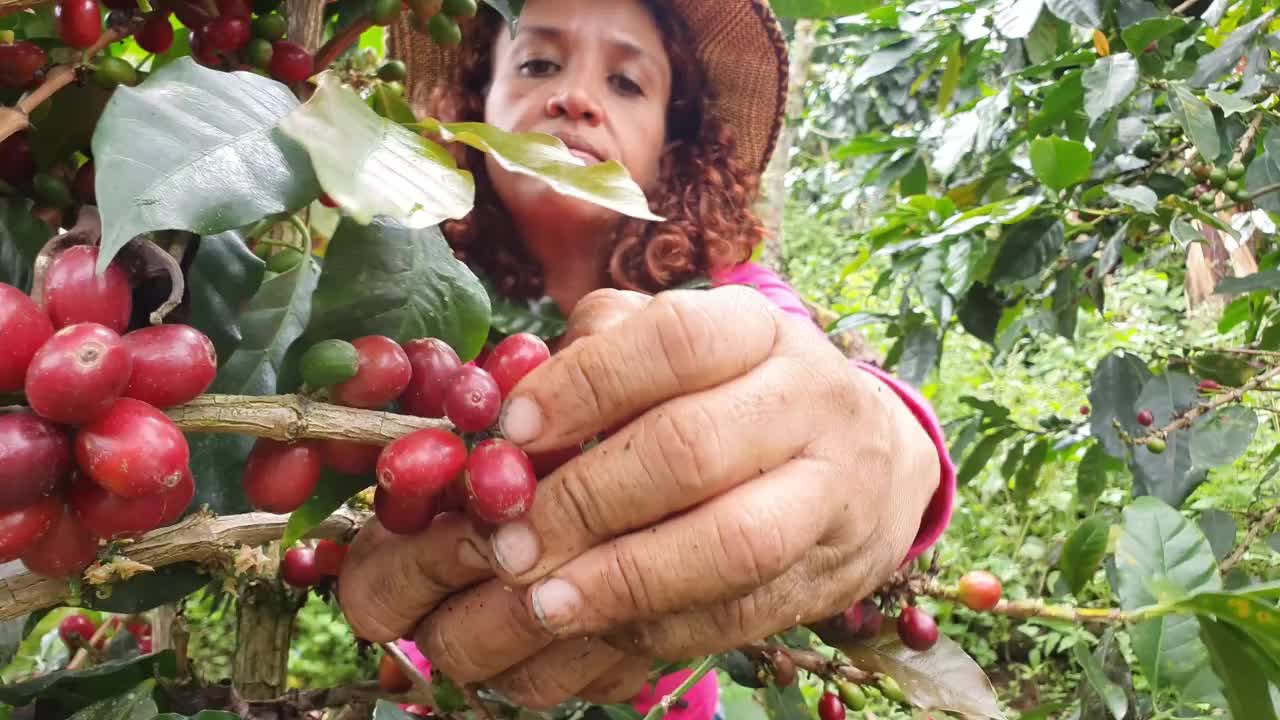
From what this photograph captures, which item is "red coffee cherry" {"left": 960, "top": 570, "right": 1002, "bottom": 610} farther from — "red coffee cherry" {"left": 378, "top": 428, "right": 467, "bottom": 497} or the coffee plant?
"red coffee cherry" {"left": 378, "top": 428, "right": 467, "bottom": 497}

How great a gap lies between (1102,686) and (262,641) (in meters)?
0.86

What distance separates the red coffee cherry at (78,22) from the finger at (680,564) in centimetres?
49

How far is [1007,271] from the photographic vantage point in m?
1.54

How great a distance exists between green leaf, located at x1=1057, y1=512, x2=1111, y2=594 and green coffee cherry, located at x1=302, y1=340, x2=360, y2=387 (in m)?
0.93

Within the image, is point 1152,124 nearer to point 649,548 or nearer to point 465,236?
point 465,236

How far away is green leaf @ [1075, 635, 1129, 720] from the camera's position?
2.78ft

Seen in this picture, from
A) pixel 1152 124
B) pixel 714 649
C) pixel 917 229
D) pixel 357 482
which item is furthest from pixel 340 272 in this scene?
pixel 1152 124

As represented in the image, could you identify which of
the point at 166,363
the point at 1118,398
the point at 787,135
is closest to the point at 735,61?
the point at 1118,398

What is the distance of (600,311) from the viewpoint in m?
0.77

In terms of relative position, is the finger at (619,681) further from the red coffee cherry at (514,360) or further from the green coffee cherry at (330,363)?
the green coffee cherry at (330,363)

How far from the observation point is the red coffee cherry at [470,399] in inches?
22.1

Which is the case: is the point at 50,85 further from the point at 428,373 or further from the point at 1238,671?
the point at 1238,671

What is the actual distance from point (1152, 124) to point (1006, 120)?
0.43m

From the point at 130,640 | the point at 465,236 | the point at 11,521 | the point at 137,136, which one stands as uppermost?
the point at 137,136
